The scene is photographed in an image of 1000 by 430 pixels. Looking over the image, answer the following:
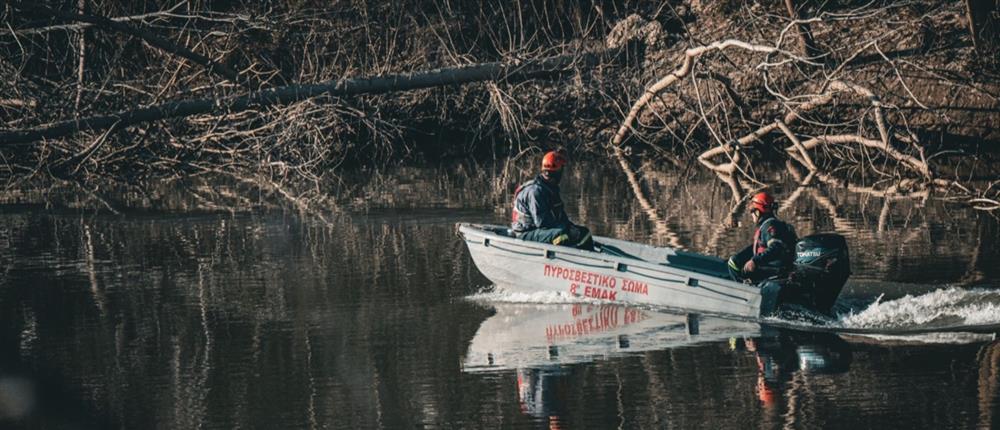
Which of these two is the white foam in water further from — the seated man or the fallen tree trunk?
the fallen tree trunk

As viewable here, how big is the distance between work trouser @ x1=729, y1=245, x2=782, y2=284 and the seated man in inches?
70.1

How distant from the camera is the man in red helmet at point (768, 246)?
13.3 metres

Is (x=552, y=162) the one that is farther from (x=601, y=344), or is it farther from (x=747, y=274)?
(x=601, y=344)

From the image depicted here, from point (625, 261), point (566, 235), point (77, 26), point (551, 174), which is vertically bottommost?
point (625, 261)

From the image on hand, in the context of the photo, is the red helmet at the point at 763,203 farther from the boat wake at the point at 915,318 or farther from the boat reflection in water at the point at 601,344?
the boat reflection in water at the point at 601,344

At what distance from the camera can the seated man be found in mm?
14961

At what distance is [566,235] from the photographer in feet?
48.5

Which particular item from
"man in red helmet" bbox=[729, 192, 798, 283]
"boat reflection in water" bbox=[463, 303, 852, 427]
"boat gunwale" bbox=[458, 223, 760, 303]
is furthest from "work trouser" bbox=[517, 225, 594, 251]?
"man in red helmet" bbox=[729, 192, 798, 283]

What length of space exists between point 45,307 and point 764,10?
18312 millimetres

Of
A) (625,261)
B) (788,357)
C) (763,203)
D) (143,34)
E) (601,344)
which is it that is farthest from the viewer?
(143,34)

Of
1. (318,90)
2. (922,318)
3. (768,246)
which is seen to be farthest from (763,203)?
(318,90)

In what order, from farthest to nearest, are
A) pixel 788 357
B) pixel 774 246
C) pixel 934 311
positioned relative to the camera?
pixel 774 246 → pixel 934 311 → pixel 788 357

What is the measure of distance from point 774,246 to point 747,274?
0.42 meters

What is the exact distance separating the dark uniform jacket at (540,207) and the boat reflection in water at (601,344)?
118cm
